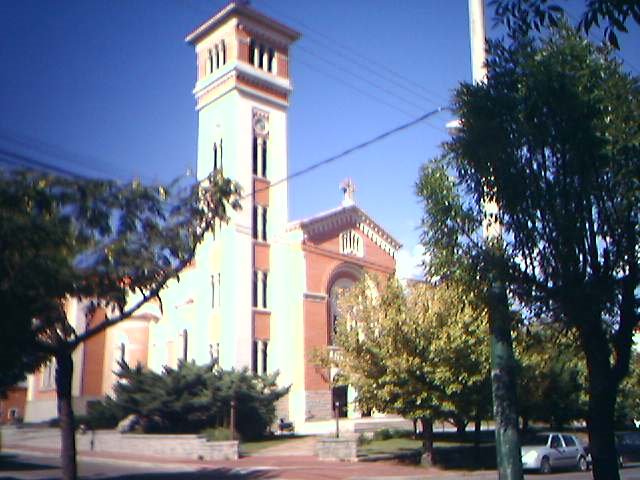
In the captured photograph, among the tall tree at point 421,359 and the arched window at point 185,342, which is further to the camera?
the arched window at point 185,342

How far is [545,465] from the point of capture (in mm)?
24703

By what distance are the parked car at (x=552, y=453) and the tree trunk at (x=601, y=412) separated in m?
15.6

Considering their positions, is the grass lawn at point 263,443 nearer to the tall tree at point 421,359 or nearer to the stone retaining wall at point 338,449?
the stone retaining wall at point 338,449

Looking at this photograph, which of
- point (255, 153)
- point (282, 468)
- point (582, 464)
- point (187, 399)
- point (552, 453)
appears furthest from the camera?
point (255, 153)

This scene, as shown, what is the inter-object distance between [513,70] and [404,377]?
48.5 ft

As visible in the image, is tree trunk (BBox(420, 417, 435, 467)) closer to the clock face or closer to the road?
the road

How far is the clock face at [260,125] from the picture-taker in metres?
45.3

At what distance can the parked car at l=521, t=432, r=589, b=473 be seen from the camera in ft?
80.6

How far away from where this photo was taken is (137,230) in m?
15.2

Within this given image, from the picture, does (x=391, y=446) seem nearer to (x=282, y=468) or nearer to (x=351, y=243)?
(x=282, y=468)

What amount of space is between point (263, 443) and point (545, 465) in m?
13.2

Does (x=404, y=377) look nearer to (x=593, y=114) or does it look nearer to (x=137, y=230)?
(x=137, y=230)

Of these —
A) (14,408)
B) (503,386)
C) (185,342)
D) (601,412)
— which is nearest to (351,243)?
(185,342)

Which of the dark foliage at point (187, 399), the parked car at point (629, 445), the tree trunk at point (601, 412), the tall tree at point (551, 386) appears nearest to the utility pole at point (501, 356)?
the tree trunk at point (601, 412)
